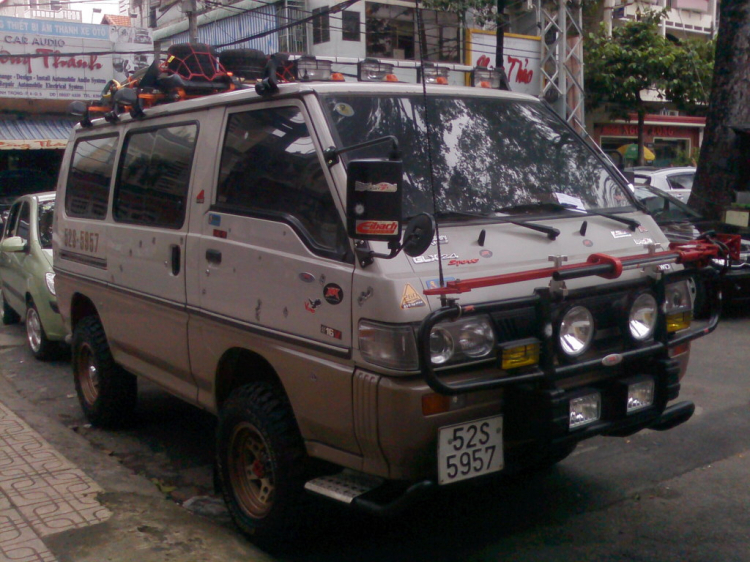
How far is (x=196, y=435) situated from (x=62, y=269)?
168cm

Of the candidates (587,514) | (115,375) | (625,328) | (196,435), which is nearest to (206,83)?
(115,375)

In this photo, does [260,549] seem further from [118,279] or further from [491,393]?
[118,279]

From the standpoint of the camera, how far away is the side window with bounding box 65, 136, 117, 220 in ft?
18.9

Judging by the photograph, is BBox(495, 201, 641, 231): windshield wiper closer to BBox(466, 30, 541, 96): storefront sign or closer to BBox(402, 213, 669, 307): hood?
BBox(402, 213, 669, 307): hood

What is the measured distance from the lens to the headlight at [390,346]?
3.19 meters

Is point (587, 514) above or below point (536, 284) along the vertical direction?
below

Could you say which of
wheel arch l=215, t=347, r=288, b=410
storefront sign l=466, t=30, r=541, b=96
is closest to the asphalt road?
wheel arch l=215, t=347, r=288, b=410

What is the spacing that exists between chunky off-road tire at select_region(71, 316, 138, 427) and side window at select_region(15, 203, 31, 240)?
9.89ft

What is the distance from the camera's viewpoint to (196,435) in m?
6.05

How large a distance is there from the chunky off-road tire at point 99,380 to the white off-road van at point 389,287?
2.93 feet

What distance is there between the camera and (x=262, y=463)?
4.01m

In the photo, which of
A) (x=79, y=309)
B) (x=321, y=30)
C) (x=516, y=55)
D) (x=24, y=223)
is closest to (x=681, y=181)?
(x=516, y=55)

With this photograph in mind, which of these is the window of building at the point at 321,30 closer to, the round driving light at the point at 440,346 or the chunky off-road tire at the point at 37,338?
the chunky off-road tire at the point at 37,338

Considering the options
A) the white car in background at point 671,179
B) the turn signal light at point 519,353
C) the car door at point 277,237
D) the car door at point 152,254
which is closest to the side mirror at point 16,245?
the car door at point 152,254
